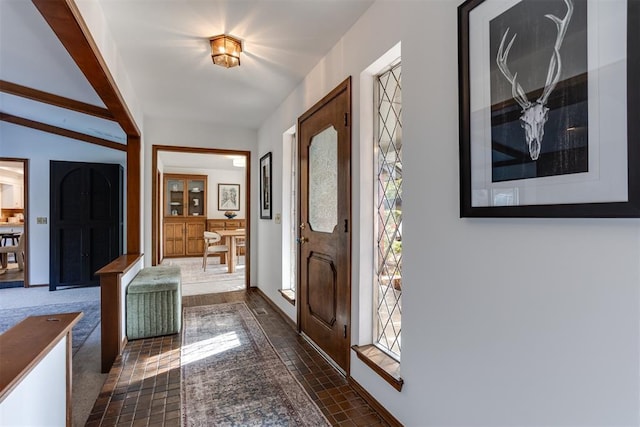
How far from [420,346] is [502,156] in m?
0.94

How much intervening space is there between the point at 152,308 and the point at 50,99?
219cm

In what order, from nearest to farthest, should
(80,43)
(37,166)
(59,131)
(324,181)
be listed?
(80,43)
(324,181)
(59,131)
(37,166)

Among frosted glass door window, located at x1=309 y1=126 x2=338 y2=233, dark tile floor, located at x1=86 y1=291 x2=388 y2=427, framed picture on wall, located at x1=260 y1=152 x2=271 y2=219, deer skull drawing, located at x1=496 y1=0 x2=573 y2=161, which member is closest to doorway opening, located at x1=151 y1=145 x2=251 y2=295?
framed picture on wall, located at x1=260 y1=152 x2=271 y2=219

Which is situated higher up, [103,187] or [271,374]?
[103,187]

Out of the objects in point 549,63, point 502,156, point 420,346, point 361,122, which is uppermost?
point 361,122

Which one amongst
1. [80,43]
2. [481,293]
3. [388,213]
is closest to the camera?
[481,293]

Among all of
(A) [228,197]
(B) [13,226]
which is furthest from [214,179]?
(B) [13,226]

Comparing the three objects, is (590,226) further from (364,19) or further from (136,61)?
(136,61)

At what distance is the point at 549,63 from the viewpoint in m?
0.97

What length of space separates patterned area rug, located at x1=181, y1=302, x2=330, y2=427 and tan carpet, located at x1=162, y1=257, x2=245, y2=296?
1464mm

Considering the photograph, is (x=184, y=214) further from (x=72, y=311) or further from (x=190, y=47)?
(x=190, y=47)

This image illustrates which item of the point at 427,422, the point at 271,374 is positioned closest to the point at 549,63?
the point at 427,422

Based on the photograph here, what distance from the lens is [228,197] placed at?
8.43 m

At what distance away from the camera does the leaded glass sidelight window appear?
1887mm
